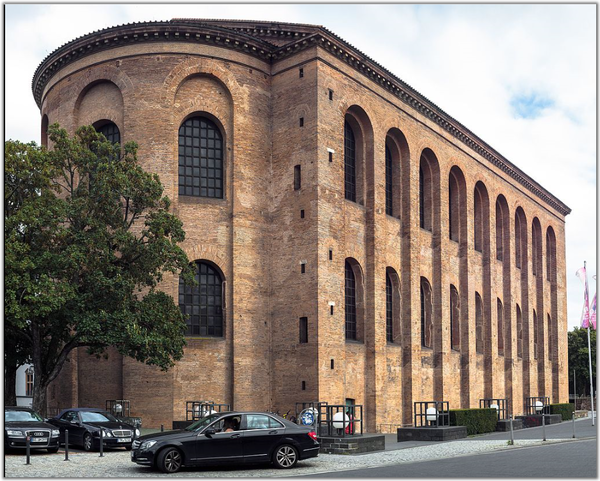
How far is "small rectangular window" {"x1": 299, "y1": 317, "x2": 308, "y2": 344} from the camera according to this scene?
93.5 feet

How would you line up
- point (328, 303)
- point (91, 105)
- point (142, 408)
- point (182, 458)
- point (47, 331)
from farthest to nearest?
point (91, 105) → point (328, 303) → point (142, 408) → point (47, 331) → point (182, 458)

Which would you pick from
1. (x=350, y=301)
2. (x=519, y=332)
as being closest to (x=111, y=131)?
(x=350, y=301)

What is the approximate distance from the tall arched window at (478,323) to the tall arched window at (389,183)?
11.0m

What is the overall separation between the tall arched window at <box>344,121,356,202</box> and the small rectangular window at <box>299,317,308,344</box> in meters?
6.63

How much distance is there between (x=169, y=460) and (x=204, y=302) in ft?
44.6

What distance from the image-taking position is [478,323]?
43781 mm

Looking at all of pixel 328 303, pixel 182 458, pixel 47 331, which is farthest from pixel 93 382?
pixel 182 458

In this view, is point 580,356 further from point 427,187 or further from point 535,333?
point 427,187

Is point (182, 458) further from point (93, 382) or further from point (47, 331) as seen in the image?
point (93, 382)

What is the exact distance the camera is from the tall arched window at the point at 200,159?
29609 millimetres

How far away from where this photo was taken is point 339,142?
3045 cm

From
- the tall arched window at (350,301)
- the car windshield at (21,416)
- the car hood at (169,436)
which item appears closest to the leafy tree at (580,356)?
the tall arched window at (350,301)

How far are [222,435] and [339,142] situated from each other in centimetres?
1698

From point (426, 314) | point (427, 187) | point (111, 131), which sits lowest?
point (426, 314)
